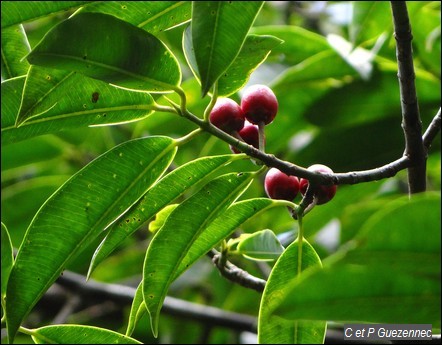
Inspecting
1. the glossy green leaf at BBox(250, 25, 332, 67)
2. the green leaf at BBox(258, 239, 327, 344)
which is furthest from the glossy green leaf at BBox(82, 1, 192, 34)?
the glossy green leaf at BBox(250, 25, 332, 67)

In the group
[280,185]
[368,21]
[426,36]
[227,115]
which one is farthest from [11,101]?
[426,36]

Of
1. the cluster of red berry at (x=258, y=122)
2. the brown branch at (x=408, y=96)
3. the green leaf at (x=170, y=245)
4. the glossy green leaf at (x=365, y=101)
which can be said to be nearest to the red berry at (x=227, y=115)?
the cluster of red berry at (x=258, y=122)

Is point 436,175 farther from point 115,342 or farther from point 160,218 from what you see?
point 115,342

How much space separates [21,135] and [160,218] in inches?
12.4

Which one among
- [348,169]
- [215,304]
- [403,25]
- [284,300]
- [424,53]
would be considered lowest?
[284,300]

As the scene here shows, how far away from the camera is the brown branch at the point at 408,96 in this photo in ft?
3.26

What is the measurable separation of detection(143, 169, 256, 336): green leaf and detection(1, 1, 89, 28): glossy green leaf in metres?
0.31

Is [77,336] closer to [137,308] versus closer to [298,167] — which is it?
[137,308]

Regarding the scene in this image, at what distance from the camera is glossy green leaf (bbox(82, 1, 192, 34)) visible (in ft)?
2.96

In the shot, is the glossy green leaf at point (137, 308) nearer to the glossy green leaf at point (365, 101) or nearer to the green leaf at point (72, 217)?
the green leaf at point (72, 217)

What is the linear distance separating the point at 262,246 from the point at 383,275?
46 cm

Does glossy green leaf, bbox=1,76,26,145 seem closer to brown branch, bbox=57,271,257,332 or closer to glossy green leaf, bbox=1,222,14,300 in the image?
glossy green leaf, bbox=1,222,14,300

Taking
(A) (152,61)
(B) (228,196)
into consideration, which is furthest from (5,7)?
(B) (228,196)

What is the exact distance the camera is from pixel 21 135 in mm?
1019
